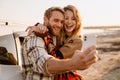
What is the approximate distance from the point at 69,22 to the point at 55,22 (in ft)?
1.57

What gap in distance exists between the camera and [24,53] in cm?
280

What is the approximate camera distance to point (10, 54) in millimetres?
3512

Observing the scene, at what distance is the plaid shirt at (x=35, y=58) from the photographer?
101 inches

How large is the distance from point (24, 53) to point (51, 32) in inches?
12.1

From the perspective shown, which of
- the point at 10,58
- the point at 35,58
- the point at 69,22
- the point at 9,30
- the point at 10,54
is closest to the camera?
the point at 35,58

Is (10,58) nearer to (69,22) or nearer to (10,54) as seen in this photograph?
(10,54)

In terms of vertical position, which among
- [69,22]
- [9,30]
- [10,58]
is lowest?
[10,58]

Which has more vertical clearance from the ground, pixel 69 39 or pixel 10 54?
pixel 69 39

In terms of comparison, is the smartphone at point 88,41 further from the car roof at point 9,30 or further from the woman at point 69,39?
the car roof at point 9,30

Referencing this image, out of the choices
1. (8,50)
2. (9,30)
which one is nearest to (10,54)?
(8,50)

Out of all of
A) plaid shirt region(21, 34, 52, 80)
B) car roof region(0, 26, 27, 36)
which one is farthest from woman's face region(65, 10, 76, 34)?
car roof region(0, 26, 27, 36)

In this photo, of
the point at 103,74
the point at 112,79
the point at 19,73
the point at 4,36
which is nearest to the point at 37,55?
the point at 19,73

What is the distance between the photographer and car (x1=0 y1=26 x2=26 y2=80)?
10.1 feet

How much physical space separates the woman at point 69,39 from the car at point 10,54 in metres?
0.46
